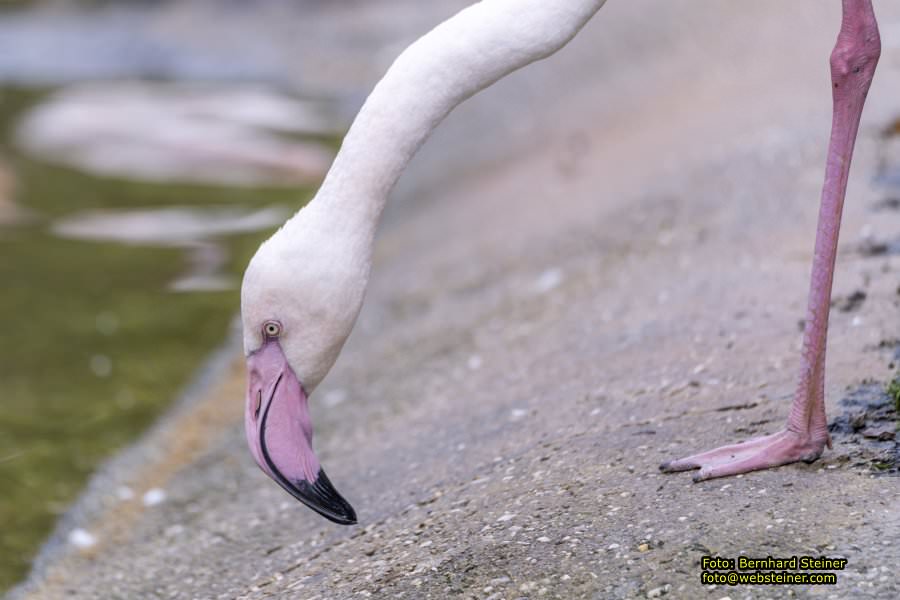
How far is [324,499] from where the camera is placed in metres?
3.42

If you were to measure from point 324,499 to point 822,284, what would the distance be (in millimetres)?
1561

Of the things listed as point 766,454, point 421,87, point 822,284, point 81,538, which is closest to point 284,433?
point 421,87

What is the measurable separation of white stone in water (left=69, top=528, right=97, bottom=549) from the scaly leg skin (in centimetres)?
301

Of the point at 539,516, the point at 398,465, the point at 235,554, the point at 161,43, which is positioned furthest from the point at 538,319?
the point at 161,43

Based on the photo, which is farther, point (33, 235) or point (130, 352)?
point (33, 235)

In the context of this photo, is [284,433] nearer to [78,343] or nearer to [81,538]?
[81,538]

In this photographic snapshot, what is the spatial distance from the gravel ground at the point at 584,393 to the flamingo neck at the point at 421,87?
1.10 metres

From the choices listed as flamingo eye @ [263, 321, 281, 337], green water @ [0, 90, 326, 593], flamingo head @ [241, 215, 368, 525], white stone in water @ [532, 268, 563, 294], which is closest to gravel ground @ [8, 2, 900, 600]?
white stone in water @ [532, 268, 563, 294]

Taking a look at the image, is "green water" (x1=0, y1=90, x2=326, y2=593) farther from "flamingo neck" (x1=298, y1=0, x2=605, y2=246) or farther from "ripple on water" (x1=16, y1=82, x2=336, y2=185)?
"flamingo neck" (x1=298, y1=0, x2=605, y2=246)

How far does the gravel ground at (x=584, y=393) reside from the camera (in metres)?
3.30

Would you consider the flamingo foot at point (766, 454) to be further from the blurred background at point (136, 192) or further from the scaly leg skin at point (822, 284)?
the blurred background at point (136, 192)

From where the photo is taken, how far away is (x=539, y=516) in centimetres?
359

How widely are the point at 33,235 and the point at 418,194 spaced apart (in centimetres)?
337

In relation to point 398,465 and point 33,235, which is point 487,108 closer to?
point 33,235
